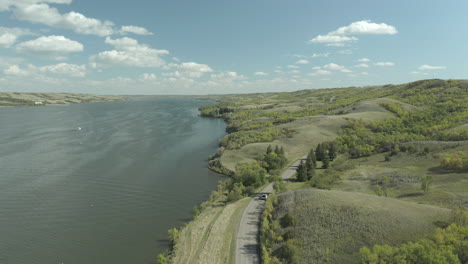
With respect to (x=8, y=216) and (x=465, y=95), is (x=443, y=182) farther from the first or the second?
(x=465, y=95)

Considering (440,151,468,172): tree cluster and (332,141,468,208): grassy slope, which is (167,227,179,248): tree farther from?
(440,151,468,172): tree cluster

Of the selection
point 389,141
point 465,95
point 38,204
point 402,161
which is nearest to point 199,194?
point 38,204

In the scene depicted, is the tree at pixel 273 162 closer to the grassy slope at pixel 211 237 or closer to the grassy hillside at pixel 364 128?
the grassy hillside at pixel 364 128

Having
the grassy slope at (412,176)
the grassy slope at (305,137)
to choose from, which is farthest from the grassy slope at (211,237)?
the grassy slope at (305,137)

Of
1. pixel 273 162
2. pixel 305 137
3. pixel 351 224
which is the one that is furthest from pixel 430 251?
pixel 305 137

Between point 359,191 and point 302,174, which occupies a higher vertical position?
point 302,174

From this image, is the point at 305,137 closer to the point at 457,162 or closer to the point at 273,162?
the point at 273,162
